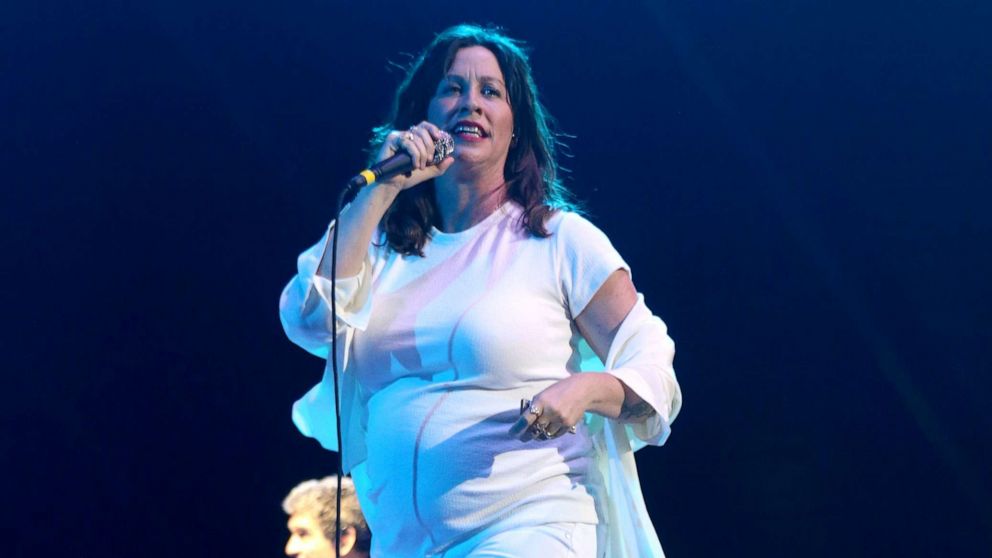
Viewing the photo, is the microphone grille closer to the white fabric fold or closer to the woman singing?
the woman singing

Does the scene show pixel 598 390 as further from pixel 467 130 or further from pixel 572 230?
pixel 467 130

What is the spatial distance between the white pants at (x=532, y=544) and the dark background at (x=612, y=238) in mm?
1858

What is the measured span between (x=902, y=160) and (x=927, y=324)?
510mm

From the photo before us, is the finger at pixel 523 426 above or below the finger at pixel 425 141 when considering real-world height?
below

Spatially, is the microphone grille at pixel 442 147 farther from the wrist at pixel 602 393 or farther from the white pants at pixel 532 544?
the white pants at pixel 532 544

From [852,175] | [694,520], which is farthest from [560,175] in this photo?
[694,520]

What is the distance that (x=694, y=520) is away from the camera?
341cm

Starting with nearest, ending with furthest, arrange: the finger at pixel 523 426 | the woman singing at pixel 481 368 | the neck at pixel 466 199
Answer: the finger at pixel 523 426 < the woman singing at pixel 481 368 < the neck at pixel 466 199

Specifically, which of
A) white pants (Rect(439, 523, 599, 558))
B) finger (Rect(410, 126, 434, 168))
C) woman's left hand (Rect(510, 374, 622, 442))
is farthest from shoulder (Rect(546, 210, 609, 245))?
white pants (Rect(439, 523, 599, 558))

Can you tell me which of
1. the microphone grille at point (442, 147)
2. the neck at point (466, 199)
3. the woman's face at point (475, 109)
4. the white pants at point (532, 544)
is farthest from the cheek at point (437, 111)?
the white pants at point (532, 544)

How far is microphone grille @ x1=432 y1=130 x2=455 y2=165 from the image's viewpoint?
1.79 meters

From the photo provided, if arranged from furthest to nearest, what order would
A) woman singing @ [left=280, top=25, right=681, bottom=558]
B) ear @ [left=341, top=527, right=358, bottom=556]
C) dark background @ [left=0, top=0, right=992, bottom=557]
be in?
ear @ [left=341, top=527, right=358, bottom=556]
dark background @ [left=0, top=0, right=992, bottom=557]
woman singing @ [left=280, top=25, right=681, bottom=558]

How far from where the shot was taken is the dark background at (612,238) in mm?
3250

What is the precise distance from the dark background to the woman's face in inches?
53.8
